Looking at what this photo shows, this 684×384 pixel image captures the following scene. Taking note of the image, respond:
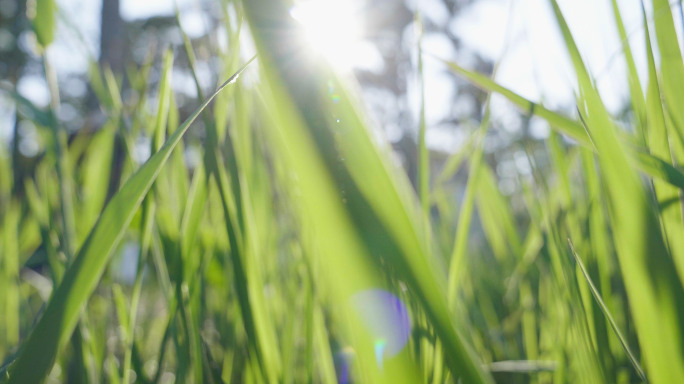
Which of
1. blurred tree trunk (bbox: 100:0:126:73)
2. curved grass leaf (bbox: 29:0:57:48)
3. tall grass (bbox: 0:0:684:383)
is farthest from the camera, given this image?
blurred tree trunk (bbox: 100:0:126:73)

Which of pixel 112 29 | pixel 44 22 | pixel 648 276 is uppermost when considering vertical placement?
pixel 112 29

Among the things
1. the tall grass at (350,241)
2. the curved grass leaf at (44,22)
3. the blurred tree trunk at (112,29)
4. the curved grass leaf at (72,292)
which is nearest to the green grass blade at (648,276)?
the tall grass at (350,241)

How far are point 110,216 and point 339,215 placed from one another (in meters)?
0.08

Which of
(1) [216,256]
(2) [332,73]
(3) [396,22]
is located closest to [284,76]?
(2) [332,73]

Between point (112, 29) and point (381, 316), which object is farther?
point (112, 29)

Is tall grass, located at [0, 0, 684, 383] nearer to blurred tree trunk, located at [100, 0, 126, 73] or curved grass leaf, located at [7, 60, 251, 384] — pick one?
curved grass leaf, located at [7, 60, 251, 384]

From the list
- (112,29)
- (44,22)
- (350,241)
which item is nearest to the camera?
(350,241)

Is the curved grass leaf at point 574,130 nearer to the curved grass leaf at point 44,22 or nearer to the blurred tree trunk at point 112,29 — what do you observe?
the curved grass leaf at point 44,22

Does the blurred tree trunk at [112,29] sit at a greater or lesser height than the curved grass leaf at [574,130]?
greater

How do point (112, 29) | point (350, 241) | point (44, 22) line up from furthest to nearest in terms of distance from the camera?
point (112, 29), point (44, 22), point (350, 241)

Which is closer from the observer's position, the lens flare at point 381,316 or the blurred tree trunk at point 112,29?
the lens flare at point 381,316

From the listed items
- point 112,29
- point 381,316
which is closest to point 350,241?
point 381,316

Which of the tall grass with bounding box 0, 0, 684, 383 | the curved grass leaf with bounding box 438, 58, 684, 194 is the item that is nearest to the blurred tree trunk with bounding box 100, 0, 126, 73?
the tall grass with bounding box 0, 0, 684, 383

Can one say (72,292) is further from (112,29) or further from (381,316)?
(112,29)
